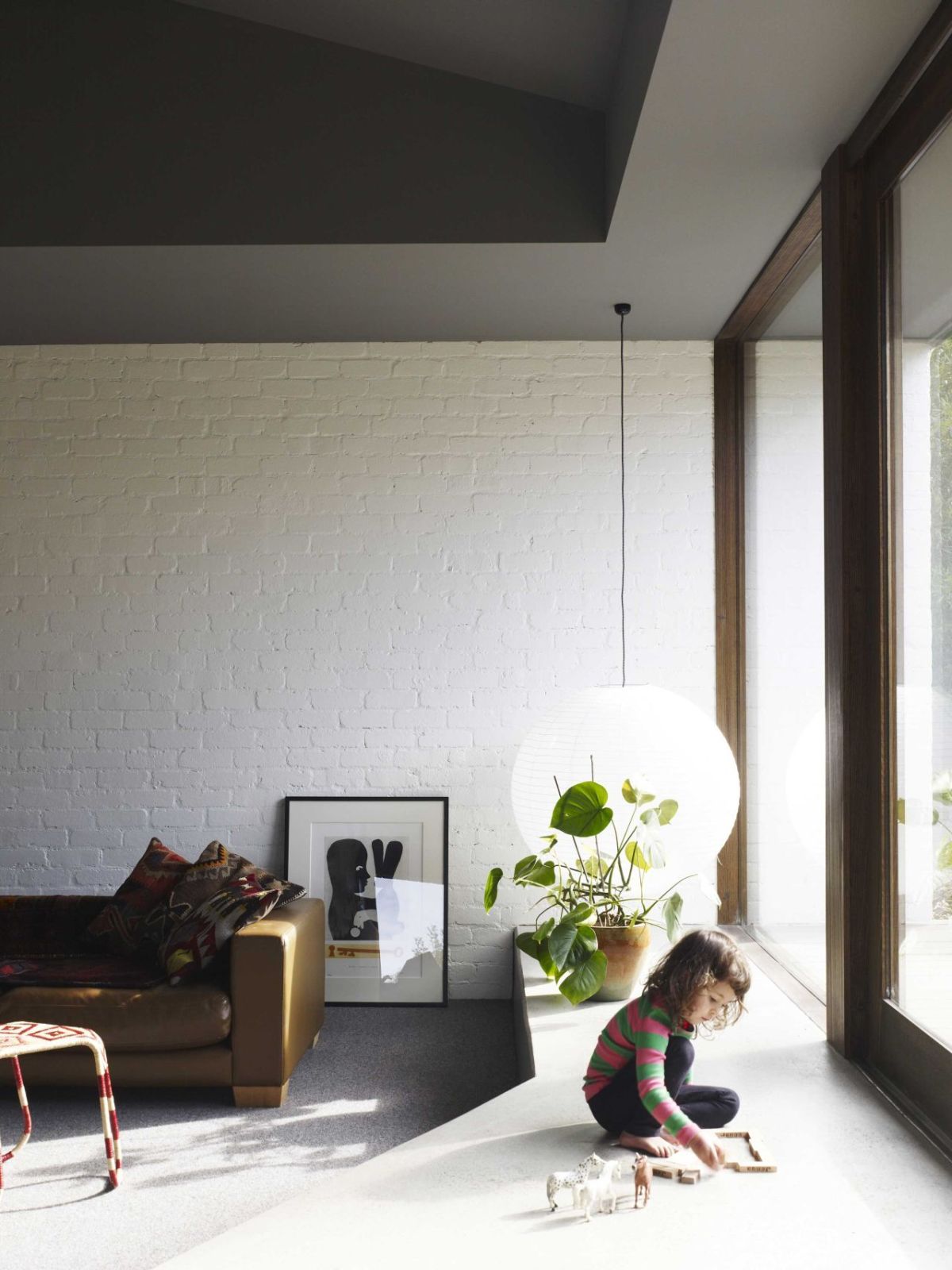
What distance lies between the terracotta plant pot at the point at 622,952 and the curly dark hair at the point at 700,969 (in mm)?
1083

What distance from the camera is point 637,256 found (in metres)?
3.37

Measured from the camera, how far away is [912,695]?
2.30 meters

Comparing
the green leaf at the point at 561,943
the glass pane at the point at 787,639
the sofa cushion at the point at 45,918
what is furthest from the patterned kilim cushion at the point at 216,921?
the glass pane at the point at 787,639

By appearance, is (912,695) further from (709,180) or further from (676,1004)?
(709,180)

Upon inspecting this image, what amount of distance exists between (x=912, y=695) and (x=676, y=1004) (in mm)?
795

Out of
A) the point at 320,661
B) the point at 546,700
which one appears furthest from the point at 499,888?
the point at 320,661

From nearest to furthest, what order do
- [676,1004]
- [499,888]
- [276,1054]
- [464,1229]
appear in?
[464,1229]
[676,1004]
[276,1054]
[499,888]

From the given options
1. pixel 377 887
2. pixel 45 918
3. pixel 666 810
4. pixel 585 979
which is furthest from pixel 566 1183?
pixel 45 918

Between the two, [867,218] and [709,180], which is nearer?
[867,218]

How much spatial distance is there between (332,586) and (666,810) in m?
1.68

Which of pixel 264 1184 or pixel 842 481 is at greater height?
pixel 842 481

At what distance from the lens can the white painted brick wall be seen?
4.23m

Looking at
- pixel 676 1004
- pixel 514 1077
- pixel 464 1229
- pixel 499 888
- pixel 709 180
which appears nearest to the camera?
pixel 464 1229

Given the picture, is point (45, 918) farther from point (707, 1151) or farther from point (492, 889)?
point (707, 1151)
